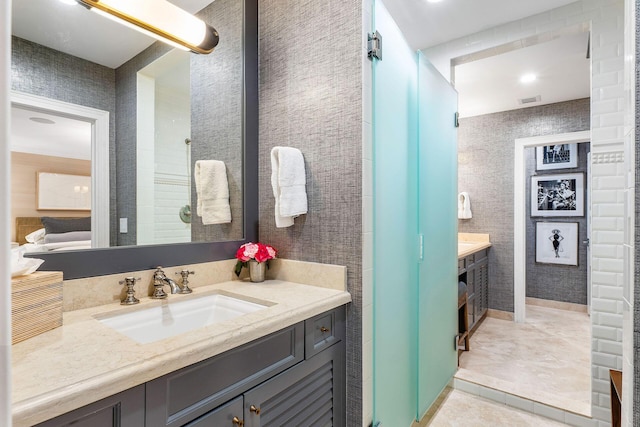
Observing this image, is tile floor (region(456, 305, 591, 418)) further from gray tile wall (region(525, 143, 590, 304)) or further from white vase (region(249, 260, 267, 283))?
white vase (region(249, 260, 267, 283))

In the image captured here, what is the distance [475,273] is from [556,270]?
1646mm

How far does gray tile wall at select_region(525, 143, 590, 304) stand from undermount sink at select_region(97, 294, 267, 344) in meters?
4.43

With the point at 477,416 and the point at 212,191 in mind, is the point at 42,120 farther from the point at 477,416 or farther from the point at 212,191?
the point at 477,416

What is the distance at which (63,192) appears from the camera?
1.10 metres

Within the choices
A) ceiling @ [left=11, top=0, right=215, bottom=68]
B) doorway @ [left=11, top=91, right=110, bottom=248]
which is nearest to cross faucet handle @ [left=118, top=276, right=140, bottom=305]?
doorway @ [left=11, top=91, right=110, bottom=248]

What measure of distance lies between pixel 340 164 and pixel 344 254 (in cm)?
39

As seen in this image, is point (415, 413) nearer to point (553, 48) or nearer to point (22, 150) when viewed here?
point (22, 150)

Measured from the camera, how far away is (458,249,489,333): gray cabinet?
3.05 m

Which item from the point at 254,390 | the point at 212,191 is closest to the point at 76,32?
the point at 212,191

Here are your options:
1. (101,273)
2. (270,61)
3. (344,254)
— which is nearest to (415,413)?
(344,254)

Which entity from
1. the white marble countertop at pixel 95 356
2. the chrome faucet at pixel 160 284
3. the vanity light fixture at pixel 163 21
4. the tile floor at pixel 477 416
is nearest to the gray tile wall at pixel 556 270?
the tile floor at pixel 477 416

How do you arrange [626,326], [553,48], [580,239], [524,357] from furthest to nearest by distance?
1. [580,239]
2. [524,357]
3. [553,48]
4. [626,326]

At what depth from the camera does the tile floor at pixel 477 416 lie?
1.91 metres

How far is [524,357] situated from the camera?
110 inches
